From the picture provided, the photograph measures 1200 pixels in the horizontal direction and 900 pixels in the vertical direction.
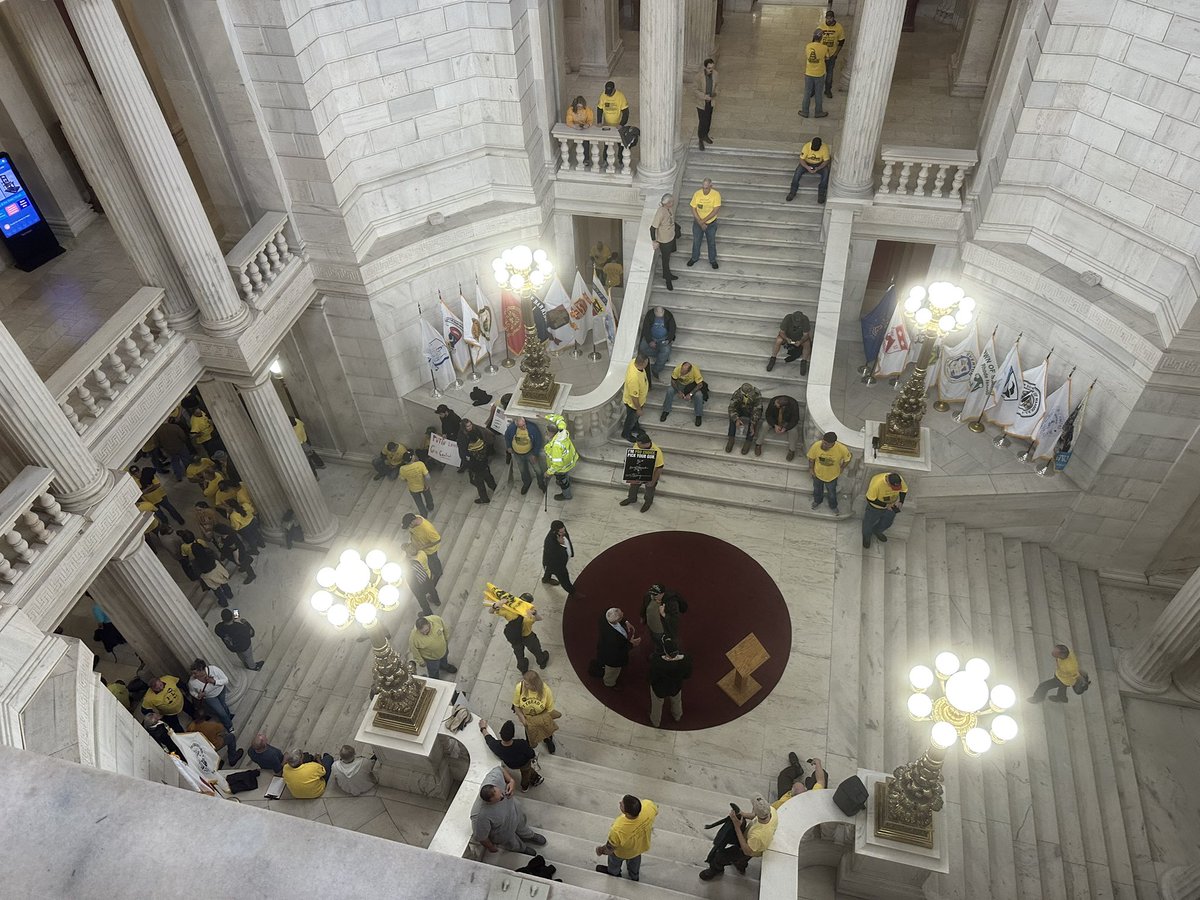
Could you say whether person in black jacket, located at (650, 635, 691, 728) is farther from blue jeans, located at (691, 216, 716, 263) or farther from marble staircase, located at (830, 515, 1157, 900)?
blue jeans, located at (691, 216, 716, 263)

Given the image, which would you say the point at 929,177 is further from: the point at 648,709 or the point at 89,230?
the point at 89,230

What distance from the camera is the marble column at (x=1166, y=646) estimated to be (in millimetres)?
11125

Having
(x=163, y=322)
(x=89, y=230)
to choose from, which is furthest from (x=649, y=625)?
(x=89, y=230)

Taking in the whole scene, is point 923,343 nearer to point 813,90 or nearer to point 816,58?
point 816,58

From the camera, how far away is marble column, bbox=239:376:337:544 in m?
12.8

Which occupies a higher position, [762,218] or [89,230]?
[762,218]

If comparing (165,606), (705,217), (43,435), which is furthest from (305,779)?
(705,217)

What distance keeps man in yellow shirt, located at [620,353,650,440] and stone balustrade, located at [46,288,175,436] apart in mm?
6871

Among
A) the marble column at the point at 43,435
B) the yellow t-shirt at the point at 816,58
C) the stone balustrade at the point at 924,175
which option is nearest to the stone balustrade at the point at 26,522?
the marble column at the point at 43,435

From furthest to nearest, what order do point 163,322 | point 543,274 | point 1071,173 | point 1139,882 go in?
1. point 543,274
2. point 1071,173
3. point 163,322
4. point 1139,882

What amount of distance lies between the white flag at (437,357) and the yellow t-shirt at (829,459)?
6.72 metres

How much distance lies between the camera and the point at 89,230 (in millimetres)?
14352

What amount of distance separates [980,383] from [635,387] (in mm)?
5990

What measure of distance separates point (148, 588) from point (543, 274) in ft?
24.1
